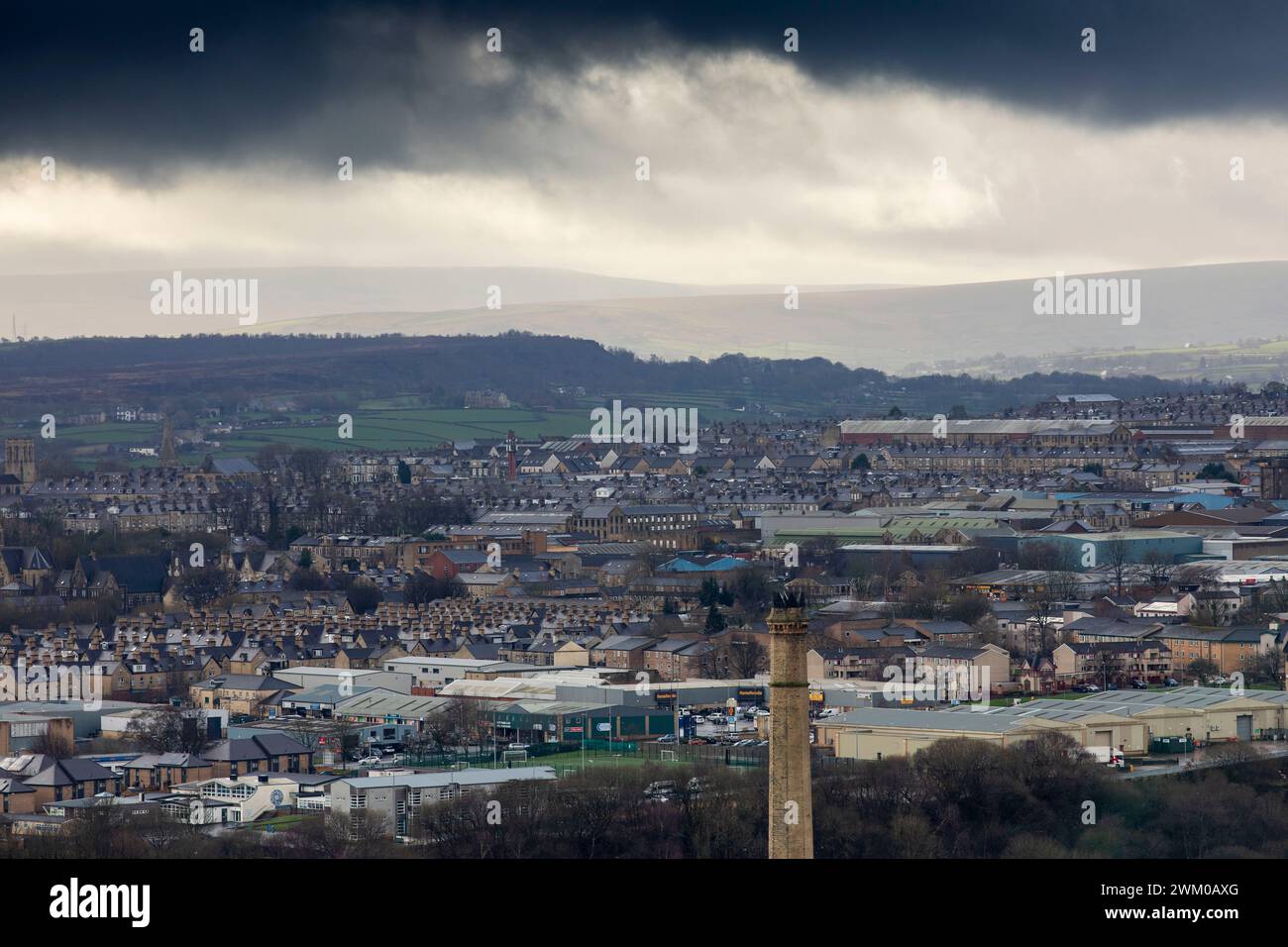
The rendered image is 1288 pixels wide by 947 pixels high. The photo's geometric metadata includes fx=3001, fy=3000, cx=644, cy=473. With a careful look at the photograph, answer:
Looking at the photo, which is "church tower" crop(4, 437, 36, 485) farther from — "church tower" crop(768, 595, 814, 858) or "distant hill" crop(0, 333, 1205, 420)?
"church tower" crop(768, 595, 814, 858)

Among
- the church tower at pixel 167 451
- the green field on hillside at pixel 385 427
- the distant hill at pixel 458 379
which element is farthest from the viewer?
the distant hill at pixel 458 379

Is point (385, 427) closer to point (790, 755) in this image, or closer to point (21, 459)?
point (21, 459)

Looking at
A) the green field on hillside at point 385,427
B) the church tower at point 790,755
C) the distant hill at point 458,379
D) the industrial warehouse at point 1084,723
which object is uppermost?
the distant hill at point 458,379

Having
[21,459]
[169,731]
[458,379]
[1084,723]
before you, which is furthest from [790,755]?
[458,379]

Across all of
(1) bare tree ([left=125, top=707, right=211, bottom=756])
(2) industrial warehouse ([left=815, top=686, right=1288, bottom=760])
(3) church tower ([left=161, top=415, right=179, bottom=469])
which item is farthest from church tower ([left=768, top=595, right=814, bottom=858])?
(3) church tower ([left=161, top=415, right=179, bottom=469])

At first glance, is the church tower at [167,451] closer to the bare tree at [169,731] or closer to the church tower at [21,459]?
the church tower at [21,459]

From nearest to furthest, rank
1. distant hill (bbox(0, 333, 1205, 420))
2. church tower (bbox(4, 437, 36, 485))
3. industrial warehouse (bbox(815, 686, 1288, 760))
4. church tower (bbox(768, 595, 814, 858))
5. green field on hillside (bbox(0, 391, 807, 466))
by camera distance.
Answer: church tower (bbox(768, 595, 814, 858))
industrial warehouse (bbox(815, 686, 1288, 760))
church tower (bbox(4, 437, 36, 485))
green field on hillside (bbox(0, 391, 807, 466))
distant hill (bbox(0, 333, 1205, 420))

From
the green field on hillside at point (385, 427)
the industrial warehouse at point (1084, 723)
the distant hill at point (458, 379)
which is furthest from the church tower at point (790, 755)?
the distant hill at point (458, 379)

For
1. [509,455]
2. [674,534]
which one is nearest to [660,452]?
[509,455]
